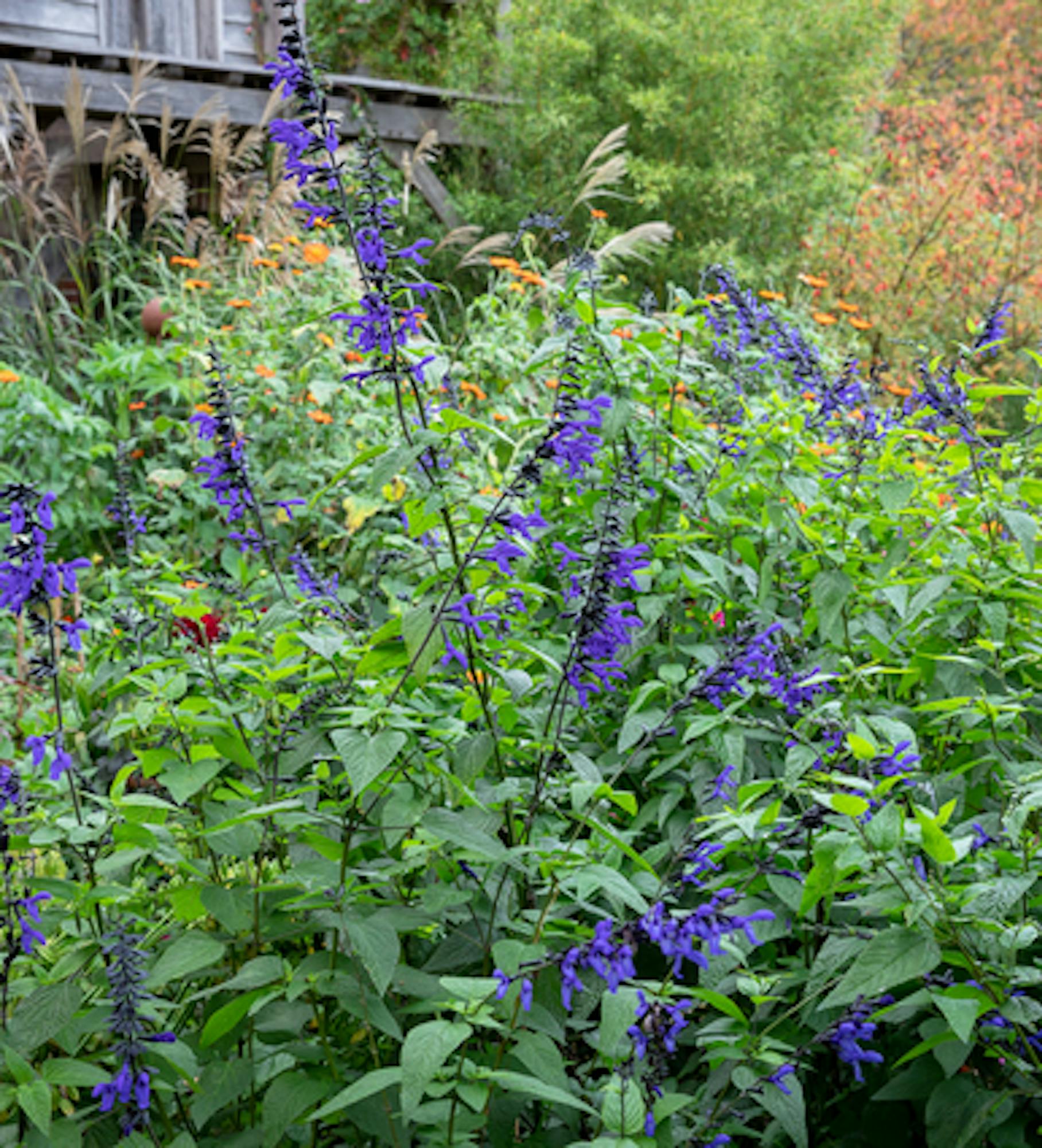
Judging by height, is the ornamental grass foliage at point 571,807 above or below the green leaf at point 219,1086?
above

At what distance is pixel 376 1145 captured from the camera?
179cm

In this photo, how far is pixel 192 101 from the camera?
31.9ft

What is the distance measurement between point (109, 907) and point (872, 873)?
122cm

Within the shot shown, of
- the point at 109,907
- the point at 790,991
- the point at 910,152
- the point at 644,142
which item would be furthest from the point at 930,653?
the point at 910,152

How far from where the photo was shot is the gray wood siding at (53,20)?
999cm

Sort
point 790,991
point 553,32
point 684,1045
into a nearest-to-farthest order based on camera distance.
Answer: point 790,991 → point 684,1045 → point 553,32

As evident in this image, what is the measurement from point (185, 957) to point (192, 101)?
9393 mm

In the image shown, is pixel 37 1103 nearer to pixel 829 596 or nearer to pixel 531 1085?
pixel 531 1085

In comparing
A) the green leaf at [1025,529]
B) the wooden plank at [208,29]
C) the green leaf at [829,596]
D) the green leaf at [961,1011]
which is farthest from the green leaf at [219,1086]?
the wooden plank at [208,29]

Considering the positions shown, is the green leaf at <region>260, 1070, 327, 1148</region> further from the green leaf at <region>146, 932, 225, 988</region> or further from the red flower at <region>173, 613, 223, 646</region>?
the red flower at <region>173, 613, 223, 646</region>

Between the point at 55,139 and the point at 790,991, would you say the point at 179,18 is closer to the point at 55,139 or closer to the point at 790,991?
the point at 55,139

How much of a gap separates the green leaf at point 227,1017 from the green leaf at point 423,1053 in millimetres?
337

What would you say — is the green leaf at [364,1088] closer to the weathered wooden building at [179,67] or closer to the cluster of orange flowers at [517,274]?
the cluster of orange flowers at [517,274]

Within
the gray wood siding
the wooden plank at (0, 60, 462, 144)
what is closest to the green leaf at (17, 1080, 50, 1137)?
the wooden plank at (0, 60, 462, 144)
